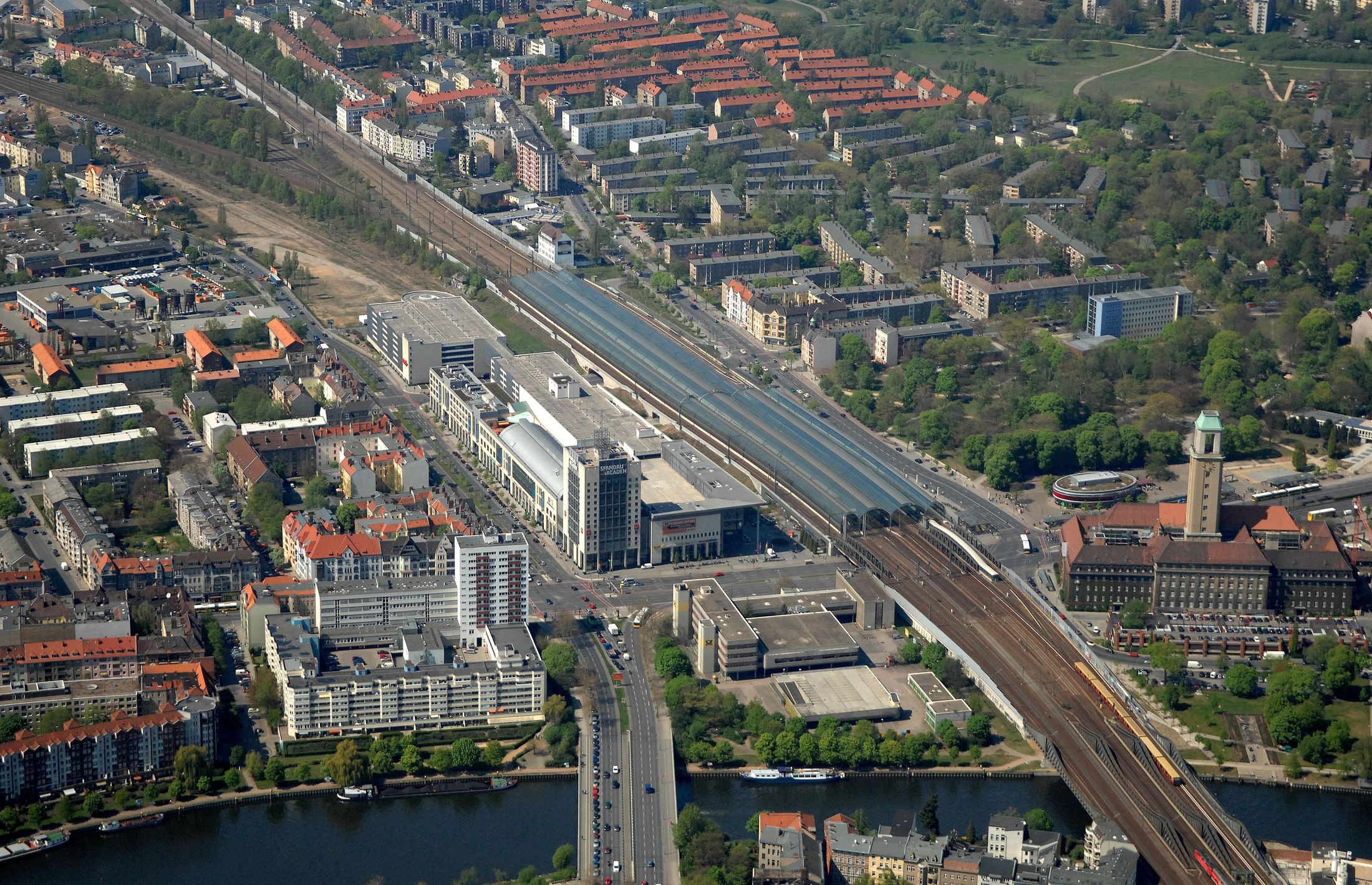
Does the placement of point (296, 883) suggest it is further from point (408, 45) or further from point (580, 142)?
point (408, 45)

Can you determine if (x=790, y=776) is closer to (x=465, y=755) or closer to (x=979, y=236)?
(x=465, y=755)

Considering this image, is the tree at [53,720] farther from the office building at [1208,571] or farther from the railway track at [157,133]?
the railway track at [157,133]

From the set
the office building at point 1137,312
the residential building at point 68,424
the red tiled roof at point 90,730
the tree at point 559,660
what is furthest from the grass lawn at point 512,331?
the red tiled roof at point 90,730

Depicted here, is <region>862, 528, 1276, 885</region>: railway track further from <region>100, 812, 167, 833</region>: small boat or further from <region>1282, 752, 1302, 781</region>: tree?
<region>100, 812, 167, 833</region>: small boat

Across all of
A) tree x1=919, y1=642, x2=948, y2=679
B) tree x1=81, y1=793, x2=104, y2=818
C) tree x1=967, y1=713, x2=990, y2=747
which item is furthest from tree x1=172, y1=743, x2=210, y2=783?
tree x1=919, y1=642, x2=948, y2=679

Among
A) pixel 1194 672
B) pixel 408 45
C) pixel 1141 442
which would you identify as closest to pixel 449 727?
pixel 1194 672

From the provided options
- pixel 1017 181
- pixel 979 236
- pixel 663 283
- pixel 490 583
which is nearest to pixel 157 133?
pixel 663 283
